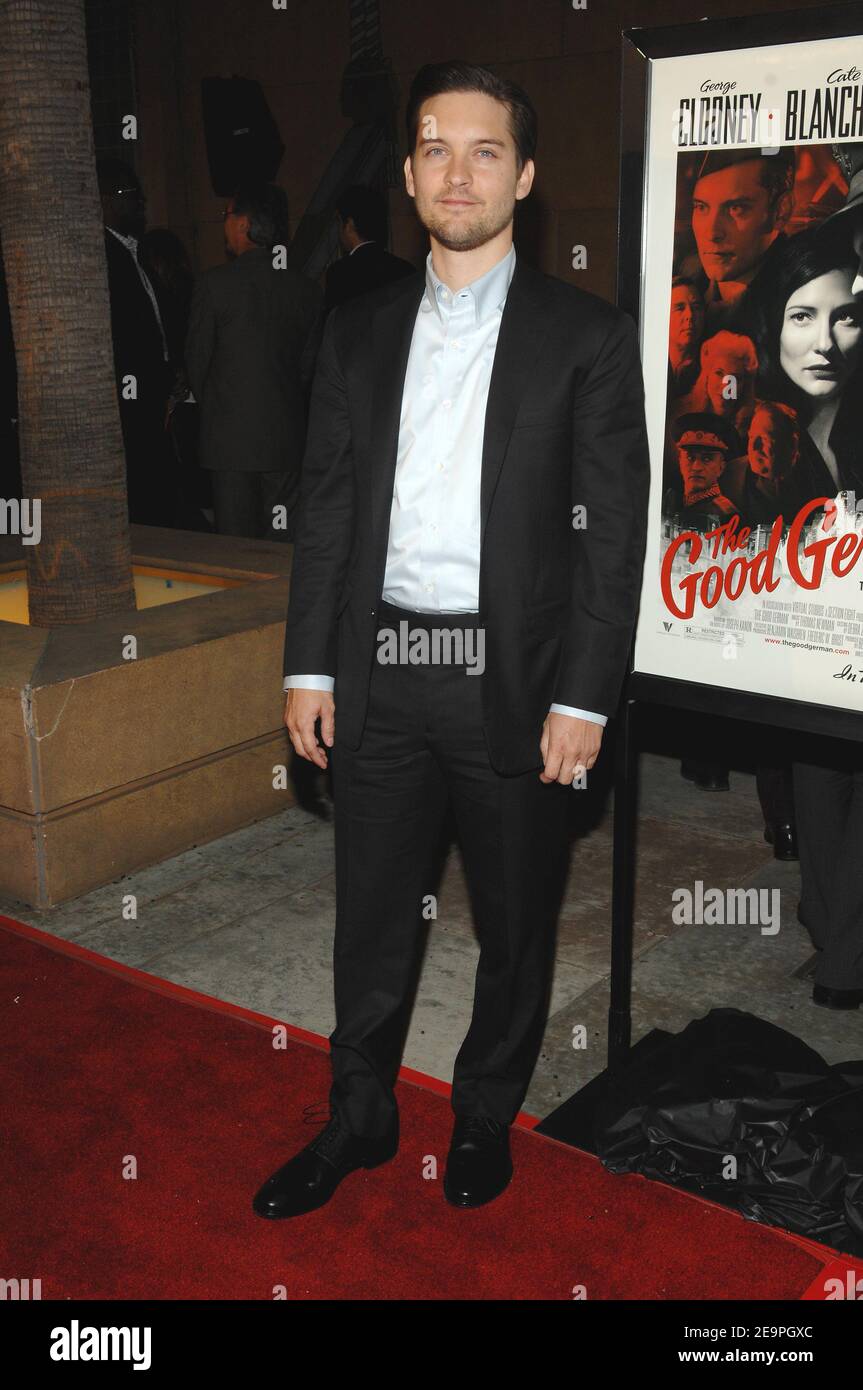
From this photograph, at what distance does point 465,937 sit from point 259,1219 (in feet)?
4.76

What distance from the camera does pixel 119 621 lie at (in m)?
4.84

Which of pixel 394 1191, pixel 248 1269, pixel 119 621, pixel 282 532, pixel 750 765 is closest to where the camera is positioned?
pixel 248 1269

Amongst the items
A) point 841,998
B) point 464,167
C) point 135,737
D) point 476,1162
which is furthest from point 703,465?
point 135,737

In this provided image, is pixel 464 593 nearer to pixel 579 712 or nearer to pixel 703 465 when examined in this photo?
pixel 579 712

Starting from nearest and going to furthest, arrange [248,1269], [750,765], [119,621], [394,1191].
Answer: [248,1269], [394,1191], [119,621], [750,765]

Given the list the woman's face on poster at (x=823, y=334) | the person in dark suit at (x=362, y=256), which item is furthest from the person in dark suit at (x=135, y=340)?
the woman's face on poster at (x=823, y=334)

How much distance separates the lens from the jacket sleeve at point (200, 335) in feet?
21.2

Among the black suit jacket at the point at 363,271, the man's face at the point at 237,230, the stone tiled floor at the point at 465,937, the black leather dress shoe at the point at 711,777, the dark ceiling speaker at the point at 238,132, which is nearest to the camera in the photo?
the stone tiled floor at the point at 465,937

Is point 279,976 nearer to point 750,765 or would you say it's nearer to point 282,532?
point 750,765

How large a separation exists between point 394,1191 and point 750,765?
3026mm

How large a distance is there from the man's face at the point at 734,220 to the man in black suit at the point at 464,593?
273mm

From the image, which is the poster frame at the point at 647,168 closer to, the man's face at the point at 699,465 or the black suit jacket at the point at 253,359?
the man's face at the point at 699,465

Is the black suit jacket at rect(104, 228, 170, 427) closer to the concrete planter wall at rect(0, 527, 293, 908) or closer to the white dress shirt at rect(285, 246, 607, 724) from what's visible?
the concrete planter wall at rect(0, 527, 293, 908)
